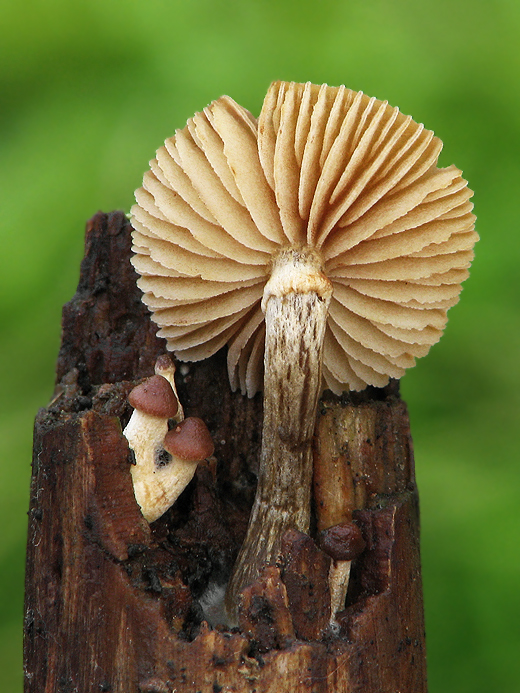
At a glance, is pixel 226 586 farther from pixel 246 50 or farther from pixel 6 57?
pixel 6 57

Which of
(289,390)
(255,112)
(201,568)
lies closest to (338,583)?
(201,568)

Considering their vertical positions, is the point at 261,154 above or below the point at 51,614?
above

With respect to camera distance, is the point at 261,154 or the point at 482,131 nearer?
the point at 261,154

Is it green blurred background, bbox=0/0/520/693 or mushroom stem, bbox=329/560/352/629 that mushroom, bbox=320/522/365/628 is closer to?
mushroom stem, bbox=329/560/352/629

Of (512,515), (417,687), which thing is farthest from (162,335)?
(512,515)

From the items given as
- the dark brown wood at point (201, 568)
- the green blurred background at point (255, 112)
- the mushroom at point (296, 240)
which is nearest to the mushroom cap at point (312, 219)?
the mushroom at point (296, 240)

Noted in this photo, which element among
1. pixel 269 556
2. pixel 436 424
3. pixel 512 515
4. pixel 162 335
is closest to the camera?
pixel 269 556

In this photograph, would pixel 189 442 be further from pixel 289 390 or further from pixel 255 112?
pixel 255 112
